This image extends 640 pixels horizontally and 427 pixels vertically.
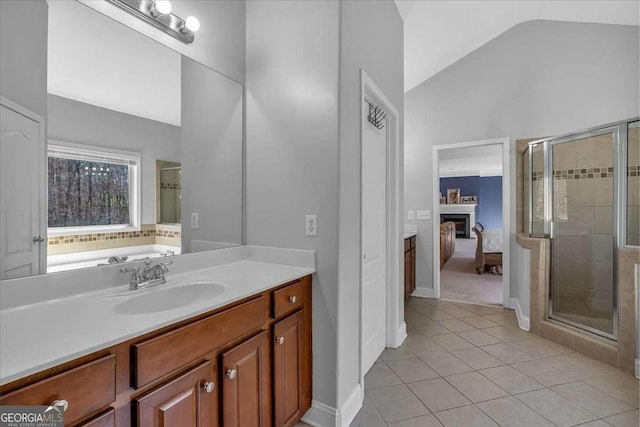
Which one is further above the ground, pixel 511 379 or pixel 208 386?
pixel 208 386

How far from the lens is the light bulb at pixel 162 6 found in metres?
1.42

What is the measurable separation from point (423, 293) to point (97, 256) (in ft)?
12.5

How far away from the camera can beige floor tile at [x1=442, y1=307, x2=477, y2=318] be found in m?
3.40

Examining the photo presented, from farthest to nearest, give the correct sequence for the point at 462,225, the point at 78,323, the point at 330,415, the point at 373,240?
the point at 462,225, the point at 373,240, the point at 330,415, the point at 78,323

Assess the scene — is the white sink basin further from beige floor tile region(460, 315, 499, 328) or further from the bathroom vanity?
beige floor tile region(460, 315, 499, 328)

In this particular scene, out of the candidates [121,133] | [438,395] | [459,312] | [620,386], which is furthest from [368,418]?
[459,312]

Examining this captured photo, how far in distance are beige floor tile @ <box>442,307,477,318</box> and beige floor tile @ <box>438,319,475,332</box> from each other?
0.18 metres

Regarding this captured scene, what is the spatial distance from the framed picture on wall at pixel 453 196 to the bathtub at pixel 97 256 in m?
11.2

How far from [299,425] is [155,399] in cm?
108

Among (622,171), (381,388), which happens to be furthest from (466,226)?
(381,388)

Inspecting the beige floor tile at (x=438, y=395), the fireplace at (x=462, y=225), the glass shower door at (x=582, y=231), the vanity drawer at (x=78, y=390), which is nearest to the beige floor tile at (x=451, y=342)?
the beige floor tile at (x=438, y=395)

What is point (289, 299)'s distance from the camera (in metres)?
1.52

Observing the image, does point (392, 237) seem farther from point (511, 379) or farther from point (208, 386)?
point (208, 386)

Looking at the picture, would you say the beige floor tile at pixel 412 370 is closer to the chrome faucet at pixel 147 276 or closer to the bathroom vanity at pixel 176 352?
the bathroom vanity at pixel 176 352
